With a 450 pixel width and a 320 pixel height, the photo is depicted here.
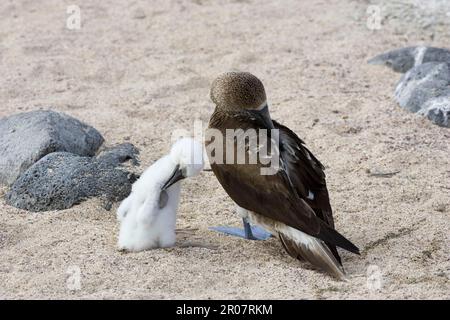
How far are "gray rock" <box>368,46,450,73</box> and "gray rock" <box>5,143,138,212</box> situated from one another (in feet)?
10.4

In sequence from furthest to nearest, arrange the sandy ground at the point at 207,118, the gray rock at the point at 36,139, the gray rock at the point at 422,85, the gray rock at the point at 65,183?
1. the gray rock at the point at 422,85
2. the gray rock at the point at 36,139
3. the gray rock at the point at 65,183
4. the sandy ground at the point at 207,118

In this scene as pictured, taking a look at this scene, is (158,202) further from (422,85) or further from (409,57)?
(409,57)

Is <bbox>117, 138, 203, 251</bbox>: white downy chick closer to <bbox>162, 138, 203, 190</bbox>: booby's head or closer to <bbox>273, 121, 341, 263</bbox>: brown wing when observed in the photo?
<bbox>162, 138, 203, 190</bbox>: booby's head

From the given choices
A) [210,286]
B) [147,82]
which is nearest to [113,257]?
[210,286]

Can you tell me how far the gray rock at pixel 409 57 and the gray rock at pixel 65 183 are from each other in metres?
3.17

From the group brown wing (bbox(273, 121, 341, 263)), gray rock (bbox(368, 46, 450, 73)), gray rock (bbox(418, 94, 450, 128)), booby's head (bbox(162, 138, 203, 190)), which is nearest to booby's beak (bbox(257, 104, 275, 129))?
brown wing (bbox(273, 121, 341, 263))

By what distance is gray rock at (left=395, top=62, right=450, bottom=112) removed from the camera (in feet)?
23.2

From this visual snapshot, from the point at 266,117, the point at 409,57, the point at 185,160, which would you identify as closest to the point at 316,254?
the point at 185,160

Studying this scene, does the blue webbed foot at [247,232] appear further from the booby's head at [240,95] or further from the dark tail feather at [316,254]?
the booby's head at [240,95]

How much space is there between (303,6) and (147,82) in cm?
248

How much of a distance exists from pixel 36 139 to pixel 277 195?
80.3 inches

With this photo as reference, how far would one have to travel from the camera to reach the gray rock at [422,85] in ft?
23.2

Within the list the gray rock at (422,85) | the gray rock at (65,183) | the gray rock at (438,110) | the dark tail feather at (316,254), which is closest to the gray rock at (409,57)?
the gray rock at (422,85)

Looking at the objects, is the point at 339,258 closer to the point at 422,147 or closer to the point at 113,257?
the point at 113,257
